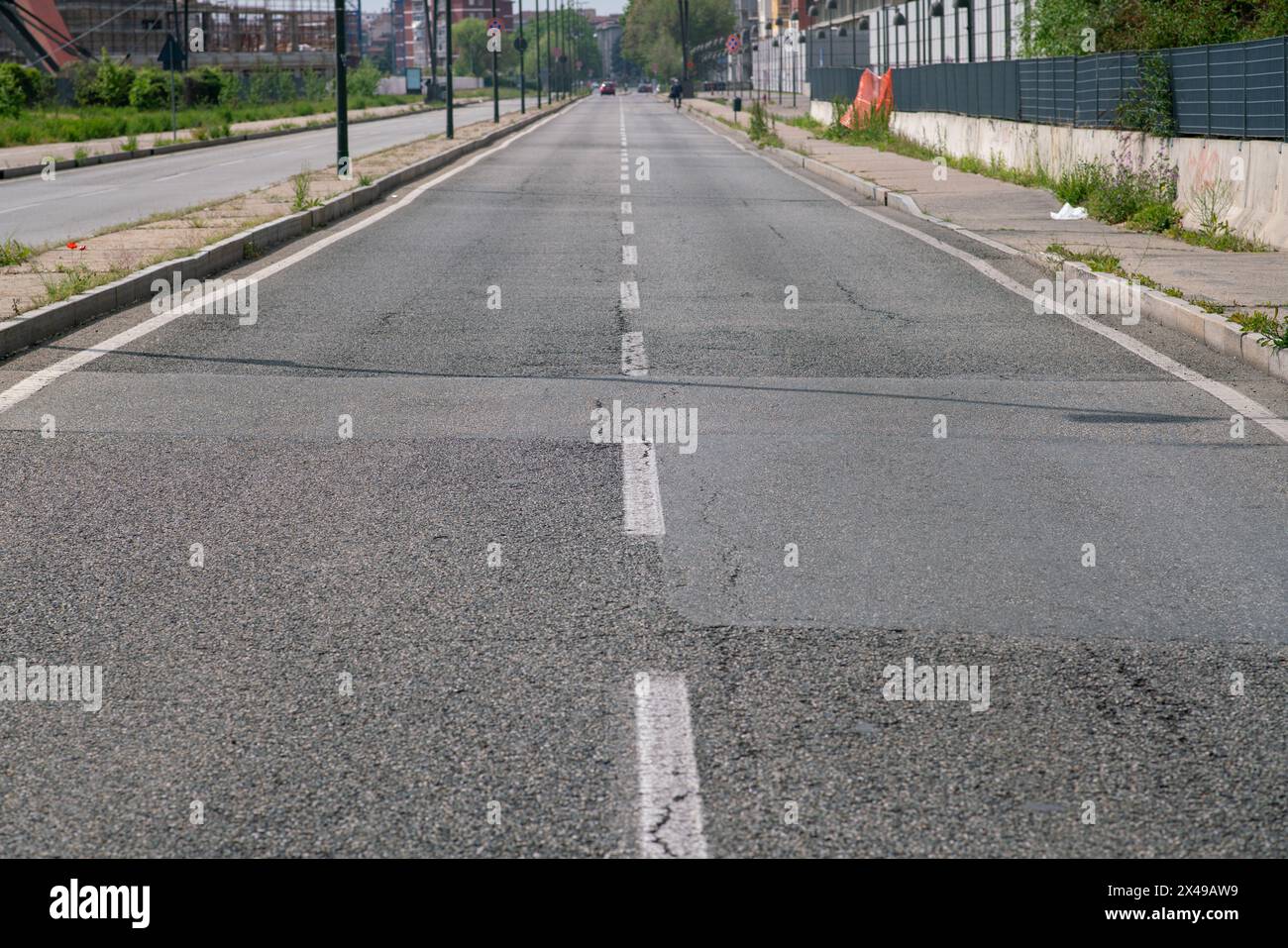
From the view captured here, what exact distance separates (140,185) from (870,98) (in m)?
22.6

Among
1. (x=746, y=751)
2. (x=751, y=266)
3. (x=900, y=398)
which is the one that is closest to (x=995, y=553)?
(x=746, y=751)

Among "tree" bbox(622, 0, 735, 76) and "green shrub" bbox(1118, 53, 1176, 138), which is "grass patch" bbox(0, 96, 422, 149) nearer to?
"green shrub" bbox(1118, 53, 1176, 138)

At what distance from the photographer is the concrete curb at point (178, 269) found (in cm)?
1077

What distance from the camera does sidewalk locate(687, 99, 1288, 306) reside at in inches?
497

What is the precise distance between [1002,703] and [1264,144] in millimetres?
12525

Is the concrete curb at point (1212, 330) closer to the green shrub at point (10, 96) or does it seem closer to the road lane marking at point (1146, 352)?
the road lane marking at point (1146, 352)

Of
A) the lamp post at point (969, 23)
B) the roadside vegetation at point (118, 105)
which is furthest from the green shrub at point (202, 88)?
the lamp post at point (969, 23)

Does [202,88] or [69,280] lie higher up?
[202,88]

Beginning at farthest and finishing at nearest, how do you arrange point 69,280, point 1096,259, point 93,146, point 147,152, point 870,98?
point 870,98 → point 93,146 → point 147,152 → point 1096,259 → point 69,280

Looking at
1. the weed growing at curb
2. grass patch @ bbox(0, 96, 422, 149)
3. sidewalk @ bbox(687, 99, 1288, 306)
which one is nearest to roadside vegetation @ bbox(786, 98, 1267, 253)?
sidewalk @ bbox(687, 99, 1288, 306)

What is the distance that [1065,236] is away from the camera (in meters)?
17.2

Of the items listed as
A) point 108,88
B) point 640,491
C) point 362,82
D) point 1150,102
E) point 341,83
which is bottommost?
point 640,491

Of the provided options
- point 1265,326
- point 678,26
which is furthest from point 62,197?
point 678,26

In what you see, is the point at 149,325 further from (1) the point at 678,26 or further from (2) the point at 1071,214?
(1) the point at 678,26
